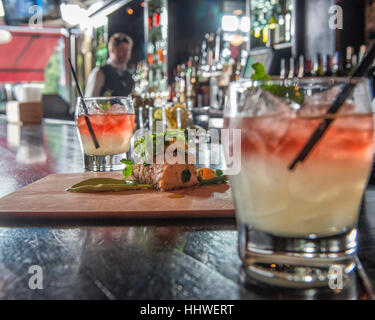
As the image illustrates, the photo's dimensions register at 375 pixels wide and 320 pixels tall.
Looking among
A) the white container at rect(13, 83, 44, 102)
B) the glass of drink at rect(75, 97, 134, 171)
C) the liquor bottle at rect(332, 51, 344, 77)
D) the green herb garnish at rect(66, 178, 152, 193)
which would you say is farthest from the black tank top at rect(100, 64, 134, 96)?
the green herb garnish at rect(66, 178, 152, 193)

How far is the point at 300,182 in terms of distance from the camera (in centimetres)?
45

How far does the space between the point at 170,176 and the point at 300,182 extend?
0.41 meters

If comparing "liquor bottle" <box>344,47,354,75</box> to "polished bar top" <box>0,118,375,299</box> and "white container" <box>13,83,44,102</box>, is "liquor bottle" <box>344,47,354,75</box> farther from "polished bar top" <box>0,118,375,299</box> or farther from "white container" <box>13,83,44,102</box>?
"white container" <box>13,83,44,102</box>

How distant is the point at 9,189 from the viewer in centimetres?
99

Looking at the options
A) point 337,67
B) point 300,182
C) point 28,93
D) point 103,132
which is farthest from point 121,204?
point 28,93

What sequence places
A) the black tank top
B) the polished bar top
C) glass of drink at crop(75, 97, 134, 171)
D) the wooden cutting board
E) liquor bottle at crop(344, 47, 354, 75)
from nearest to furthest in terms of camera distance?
the polished bar top, the wooden cutting board, glass of drink at crop(75, 97, 134, 171), liquor bottle at crop(344, 47, 354, 75), the black tank top

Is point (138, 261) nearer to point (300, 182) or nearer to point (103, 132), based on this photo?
point (300, 182)

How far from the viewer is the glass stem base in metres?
0.42

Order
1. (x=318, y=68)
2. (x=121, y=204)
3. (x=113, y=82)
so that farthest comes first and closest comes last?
(x=113, y=82)
(x=318, y=68)
(x=121, y=204)

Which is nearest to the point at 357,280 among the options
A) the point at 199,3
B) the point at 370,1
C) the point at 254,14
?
the point at 370,1

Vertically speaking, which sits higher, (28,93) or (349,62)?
(349,62)

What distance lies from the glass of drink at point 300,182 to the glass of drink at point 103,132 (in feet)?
2.68

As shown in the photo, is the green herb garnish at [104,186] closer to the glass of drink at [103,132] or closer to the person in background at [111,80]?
the glass of drink at [103,132]
